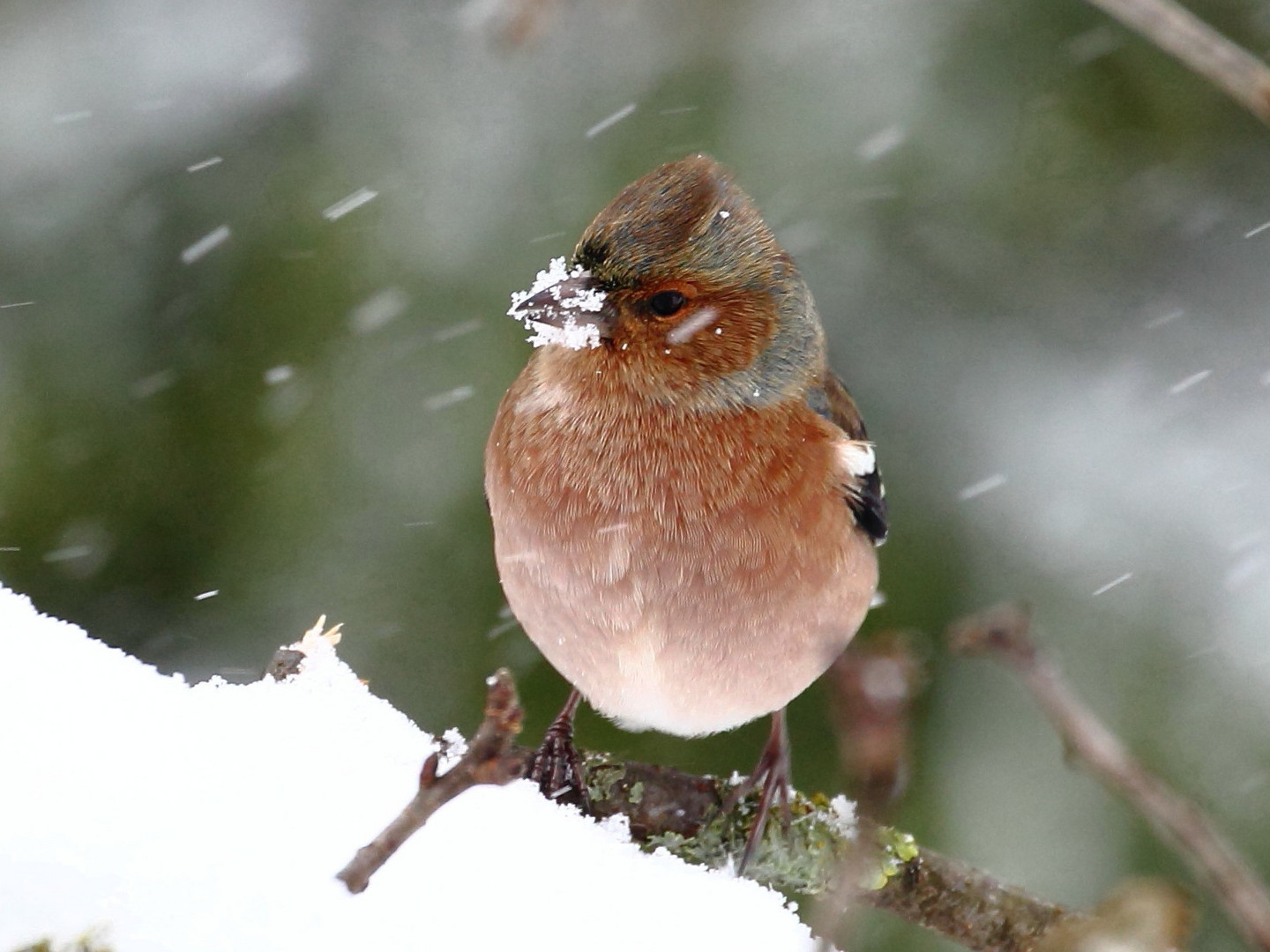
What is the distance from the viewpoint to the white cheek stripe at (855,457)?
286cm

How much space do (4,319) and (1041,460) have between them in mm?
3233

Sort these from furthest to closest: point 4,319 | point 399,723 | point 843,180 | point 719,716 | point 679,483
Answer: point 843,180 → point 4,319 → point 719,716 → point 679,483 → point 399,723

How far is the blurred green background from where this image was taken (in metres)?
3.85

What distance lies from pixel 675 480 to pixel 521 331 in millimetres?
1333

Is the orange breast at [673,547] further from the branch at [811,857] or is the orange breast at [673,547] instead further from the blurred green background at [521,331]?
the blurred green background at [521,331]

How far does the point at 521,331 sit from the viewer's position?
3803mm

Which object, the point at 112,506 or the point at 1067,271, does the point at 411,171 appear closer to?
the point at 112,506

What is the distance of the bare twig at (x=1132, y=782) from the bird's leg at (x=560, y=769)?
180 centimetres

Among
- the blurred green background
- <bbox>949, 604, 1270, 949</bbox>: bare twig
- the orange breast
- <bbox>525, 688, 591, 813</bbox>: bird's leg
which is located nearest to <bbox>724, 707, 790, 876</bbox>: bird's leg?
the orange breast

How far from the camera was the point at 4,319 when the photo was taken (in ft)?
12.5

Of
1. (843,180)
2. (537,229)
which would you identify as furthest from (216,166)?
(843,180)

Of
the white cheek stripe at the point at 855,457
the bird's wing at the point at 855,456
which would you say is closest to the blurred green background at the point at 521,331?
the bird's wing at the point at 855,456

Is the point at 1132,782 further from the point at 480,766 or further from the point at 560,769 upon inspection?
the point at 560,769

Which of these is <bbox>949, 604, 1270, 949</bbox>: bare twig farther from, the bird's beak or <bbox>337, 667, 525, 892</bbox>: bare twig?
the bird's beak
